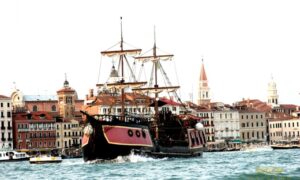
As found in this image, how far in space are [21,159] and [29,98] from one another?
5956 centimetres

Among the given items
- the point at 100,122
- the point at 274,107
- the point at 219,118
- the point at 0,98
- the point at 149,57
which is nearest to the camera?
the point at 100,122

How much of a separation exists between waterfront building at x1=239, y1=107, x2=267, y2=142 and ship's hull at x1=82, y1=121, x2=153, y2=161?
10005cm

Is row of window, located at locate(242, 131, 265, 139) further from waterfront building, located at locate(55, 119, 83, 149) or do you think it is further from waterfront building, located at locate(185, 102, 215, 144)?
waterfront building, located at locate(55, 119, 83, 149)

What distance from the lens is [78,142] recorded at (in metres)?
157

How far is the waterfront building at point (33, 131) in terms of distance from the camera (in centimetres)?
15012

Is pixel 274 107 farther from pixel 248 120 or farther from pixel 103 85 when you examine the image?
→ pixel 103 85

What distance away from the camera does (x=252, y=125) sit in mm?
181750

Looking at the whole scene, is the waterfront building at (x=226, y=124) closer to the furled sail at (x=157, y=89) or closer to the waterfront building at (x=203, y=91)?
the waterfront building at (x=203, y=91)

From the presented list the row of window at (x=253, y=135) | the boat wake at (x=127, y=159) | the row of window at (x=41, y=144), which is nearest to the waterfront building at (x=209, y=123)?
the row of window at (x=253, y=135)

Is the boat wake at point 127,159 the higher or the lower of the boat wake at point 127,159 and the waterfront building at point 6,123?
the lower

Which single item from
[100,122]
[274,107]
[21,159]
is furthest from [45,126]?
[100,122]

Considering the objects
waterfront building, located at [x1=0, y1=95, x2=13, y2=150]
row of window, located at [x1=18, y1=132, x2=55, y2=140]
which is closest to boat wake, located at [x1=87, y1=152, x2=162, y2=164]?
waterfront building, located at [x1=0, y1=95, x2=13, y2=150]

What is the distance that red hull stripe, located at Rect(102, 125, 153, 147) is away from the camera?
80.2m

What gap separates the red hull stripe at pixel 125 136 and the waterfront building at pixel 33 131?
2694 inches
